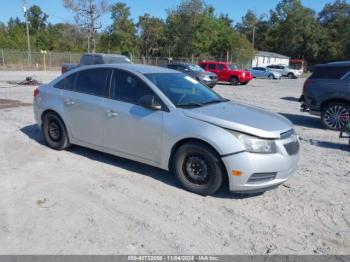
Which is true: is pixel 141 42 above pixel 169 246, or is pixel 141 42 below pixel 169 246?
above

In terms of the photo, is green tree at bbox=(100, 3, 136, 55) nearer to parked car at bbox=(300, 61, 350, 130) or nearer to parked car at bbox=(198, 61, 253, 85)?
parked car at bbox=(198, 61, 253, 85)

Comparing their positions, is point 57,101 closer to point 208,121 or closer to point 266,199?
point 208,121

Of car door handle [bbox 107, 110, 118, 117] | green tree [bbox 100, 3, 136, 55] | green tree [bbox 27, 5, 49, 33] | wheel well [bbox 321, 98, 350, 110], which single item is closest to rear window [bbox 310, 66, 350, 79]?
wheel well [bbox 321, 98, 350, 110]

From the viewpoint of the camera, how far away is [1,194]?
4.35 metres

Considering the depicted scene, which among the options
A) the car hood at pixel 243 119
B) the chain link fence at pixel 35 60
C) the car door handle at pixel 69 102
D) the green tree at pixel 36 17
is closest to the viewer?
the car hood at pixel 243 119

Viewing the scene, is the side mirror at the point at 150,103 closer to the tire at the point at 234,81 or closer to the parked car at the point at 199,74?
the parked car at the point at 199,74

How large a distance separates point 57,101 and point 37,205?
7.86 feet

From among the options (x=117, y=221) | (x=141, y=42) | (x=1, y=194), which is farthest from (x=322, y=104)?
(x=141, y=42)

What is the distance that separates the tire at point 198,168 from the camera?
4.26 meters

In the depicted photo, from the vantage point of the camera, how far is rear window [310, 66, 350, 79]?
30.2 feet

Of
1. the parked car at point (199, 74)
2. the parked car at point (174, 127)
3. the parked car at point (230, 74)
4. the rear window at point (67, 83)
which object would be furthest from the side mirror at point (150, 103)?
the parked car at point (230, 74)

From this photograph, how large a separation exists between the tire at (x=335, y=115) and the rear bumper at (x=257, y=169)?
5.66 m

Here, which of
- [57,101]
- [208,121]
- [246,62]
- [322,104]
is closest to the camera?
[208,121]

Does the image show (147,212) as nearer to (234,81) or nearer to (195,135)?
(195,135)
